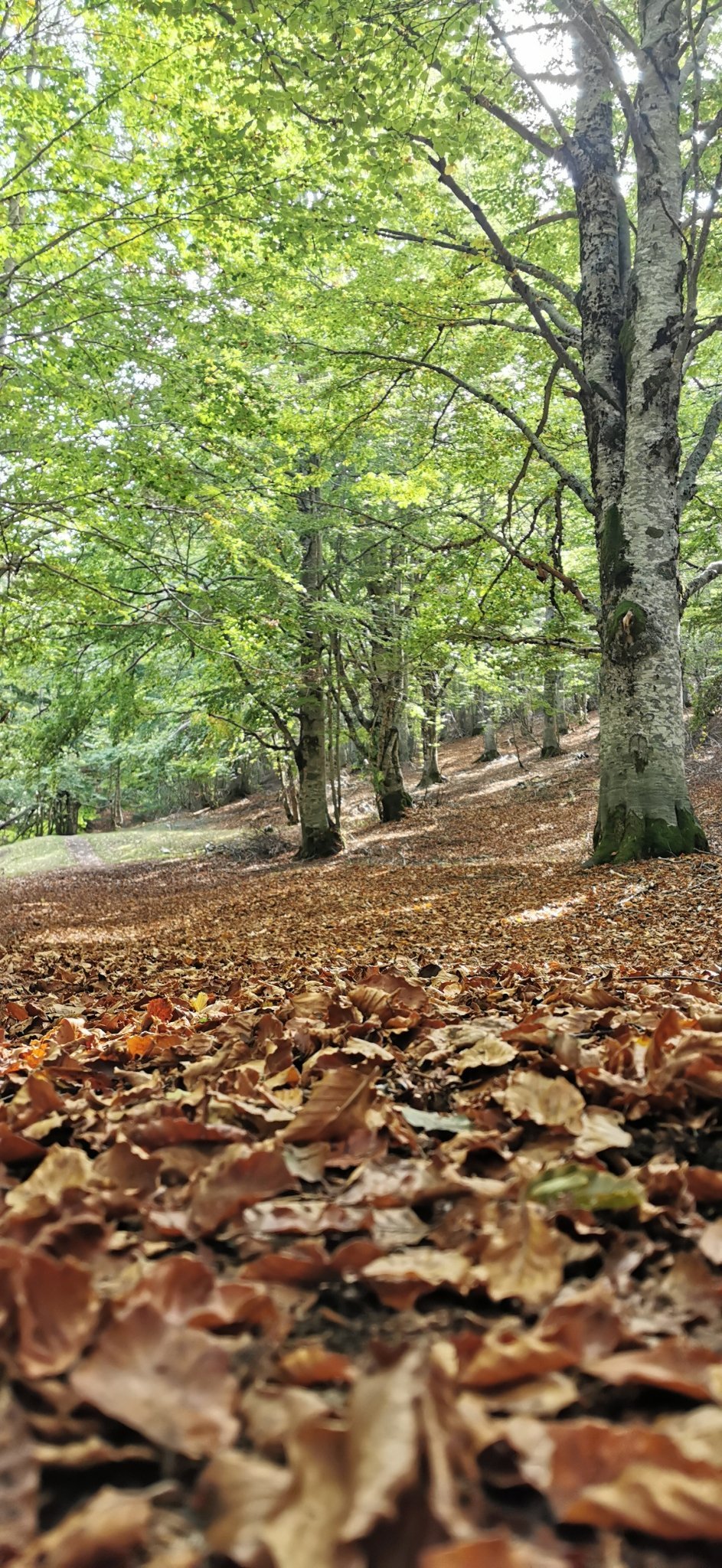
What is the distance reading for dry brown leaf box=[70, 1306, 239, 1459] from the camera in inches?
30.0

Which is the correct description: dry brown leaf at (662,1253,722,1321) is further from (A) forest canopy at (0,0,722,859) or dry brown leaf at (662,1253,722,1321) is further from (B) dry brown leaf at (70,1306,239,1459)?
(A) forest canopy at (0,0,722,859)

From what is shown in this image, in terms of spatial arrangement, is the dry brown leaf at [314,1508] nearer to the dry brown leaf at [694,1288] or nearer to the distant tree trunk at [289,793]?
Answer: the dry brown leaf at [694,1288]

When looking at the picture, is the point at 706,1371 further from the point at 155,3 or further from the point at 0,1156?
the point at 155,3

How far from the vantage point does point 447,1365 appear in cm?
85

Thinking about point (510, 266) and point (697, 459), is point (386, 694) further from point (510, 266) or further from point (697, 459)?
point (510, 266)

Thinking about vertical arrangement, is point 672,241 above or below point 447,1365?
above

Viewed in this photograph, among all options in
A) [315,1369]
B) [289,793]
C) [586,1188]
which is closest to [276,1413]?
[315,1369]

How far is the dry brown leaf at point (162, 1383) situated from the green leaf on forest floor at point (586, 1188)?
0.55 metres

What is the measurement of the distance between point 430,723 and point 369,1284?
18.9m

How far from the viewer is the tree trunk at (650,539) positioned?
6.57 metres

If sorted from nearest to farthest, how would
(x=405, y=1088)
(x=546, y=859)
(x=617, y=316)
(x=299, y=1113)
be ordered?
1. (x=299, y=1113)
2. (x=405, y=1088)
3. (x=617, y=316)
4. (x=546, y=859)

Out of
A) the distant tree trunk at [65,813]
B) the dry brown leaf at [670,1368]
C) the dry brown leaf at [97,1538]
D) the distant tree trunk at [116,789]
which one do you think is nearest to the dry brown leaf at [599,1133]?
the dry brown leaf at [670,1368]

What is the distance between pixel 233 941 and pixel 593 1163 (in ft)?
14.3

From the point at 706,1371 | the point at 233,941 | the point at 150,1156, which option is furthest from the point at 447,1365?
the point at 233,941
